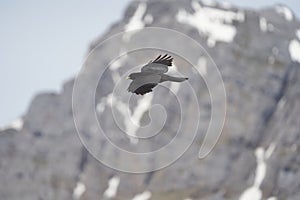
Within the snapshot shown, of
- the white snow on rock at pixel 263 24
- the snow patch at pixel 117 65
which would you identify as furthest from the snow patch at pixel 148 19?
the white snow on rock at pixel 263 24

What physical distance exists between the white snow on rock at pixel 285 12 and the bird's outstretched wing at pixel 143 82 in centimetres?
15566

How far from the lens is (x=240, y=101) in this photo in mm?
168500

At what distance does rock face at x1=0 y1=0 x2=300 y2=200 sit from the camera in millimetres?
156375

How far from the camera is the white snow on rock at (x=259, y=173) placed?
143250 mm

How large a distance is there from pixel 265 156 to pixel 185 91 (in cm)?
2950

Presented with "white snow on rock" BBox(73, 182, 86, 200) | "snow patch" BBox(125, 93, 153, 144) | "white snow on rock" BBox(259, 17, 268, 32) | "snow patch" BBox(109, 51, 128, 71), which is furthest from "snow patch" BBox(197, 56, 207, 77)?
"white snow on rock" BBox(73, 182, 86, 200)

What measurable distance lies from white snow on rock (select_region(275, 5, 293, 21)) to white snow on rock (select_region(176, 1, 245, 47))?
48.2 ft

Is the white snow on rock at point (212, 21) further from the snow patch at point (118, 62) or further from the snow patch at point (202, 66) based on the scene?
the snow patch at point (118, 62)

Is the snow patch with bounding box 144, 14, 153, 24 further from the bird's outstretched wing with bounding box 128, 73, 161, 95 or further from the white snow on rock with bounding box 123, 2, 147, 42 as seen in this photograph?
the bird's outstretched wing with bounding box 128, 73, 161, 95

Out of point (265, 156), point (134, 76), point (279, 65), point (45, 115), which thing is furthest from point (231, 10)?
point (134, 76)

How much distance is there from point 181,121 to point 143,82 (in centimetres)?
12256

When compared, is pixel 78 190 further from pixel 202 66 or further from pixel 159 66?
pixel 159 66

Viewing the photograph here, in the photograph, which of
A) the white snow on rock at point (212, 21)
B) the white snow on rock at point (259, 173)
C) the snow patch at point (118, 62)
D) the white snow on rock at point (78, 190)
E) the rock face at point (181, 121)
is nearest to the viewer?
the white snow on rock at point (259, 173)

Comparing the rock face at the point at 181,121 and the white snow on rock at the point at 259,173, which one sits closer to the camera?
the white snow on rock at the point at 259,173
